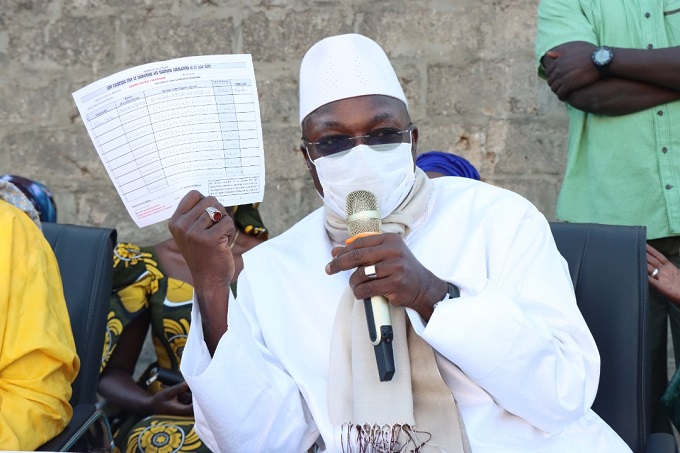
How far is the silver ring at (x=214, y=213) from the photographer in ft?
8.46

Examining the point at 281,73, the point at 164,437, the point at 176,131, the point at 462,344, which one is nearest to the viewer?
the point at 462,344

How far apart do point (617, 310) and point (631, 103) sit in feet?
3.71

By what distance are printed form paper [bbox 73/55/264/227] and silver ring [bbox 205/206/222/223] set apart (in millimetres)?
42

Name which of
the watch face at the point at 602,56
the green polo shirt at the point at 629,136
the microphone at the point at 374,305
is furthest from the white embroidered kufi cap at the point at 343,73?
the green polo shirt at the point at 629,136

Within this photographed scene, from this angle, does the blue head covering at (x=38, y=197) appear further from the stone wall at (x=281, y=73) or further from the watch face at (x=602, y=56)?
the watch face at (x=602, y=56)

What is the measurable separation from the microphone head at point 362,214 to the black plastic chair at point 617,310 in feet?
3.47

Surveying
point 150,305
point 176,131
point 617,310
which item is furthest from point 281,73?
point 176,131

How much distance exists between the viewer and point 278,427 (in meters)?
2.72

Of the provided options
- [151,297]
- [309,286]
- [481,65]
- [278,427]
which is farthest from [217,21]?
[278,427]

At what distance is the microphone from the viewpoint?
2.25m

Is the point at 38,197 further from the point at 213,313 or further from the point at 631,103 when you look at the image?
the point at 631,103

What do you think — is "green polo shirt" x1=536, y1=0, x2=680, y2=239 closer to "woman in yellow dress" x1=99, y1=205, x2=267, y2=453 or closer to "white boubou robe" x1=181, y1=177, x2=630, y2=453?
"white boubou robe" x1=181, y1=177, x2=630, y2=453

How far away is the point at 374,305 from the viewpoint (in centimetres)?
233

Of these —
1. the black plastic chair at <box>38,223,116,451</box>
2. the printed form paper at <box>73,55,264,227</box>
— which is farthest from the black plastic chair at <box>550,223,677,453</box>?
the black plastic chair at <box>38,223,116,451</box>
